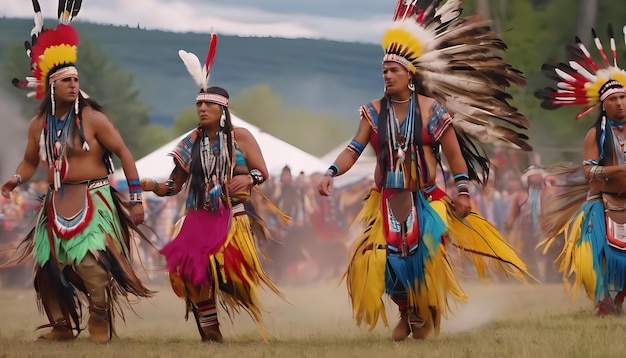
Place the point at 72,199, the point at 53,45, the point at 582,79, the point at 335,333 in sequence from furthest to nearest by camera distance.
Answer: the point at 582,79, the point at 335,333, the point at 53,45, the point at 72,199

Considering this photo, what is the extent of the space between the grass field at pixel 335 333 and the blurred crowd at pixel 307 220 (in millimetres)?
979

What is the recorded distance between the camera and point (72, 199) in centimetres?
898

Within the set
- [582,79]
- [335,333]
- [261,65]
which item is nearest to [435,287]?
[335,333]

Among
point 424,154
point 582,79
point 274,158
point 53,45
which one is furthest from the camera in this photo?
point 274,158

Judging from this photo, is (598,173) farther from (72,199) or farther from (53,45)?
(53,45)

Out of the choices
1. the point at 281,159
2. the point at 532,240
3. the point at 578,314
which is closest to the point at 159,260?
the point at 281,159

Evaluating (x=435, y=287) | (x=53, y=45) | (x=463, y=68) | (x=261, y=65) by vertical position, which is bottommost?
(x=435, y=287)

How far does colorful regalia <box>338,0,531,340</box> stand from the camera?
28.8ft

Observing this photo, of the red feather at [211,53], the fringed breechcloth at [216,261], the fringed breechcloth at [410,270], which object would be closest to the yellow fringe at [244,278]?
the fringed breechcloth at [216,261]

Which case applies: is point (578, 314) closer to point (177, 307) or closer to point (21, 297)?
point (177, 307)

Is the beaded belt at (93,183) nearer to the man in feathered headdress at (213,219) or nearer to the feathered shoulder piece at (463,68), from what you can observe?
the man in feathered headdress at (213,219)

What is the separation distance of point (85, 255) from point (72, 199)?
367mm

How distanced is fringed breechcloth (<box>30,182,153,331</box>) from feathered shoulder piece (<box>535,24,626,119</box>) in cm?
355

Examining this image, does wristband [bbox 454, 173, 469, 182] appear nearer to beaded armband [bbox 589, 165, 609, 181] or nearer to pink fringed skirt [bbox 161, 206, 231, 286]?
pink fringed skirt [bbox 161, 206, 231, 286]
